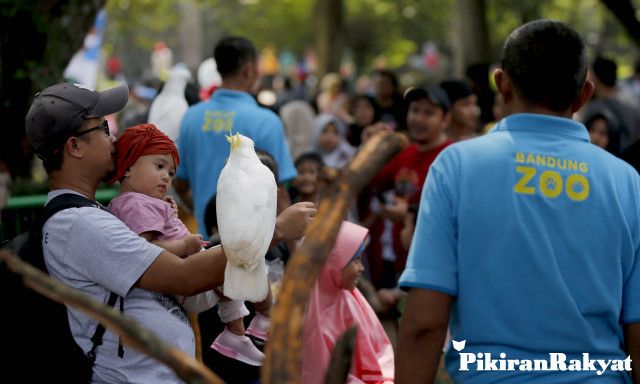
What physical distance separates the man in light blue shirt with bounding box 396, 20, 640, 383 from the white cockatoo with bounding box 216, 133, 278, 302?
451mm

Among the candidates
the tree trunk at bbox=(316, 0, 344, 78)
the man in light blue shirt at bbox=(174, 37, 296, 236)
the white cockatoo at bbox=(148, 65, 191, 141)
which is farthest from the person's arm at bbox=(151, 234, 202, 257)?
the tree trunk at bbox=(316, 0, 344, 78)

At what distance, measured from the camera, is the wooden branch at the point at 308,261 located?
6.88 feet

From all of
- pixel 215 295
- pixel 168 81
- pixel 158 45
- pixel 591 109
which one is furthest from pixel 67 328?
pixel 158 45

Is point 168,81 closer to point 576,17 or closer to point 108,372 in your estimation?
point 108,372

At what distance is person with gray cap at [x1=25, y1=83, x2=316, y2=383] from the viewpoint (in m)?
3.29

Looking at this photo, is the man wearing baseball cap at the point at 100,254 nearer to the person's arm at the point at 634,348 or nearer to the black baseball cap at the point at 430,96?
the person's arm at the point at 634,348

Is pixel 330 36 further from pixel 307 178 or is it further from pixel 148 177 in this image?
pixel 148 177

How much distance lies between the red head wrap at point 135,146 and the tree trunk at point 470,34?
14.2 meters

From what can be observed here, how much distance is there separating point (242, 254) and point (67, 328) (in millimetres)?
768

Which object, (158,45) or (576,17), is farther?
(576,17)

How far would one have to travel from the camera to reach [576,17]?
140ft

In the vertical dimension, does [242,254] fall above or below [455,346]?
above

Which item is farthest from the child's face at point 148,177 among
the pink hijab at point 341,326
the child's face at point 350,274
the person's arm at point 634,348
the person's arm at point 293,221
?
the person's arm at point 634,348

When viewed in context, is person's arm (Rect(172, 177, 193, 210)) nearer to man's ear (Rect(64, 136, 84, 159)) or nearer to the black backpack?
man's ear (Rect(64, 136, 84, 159))
